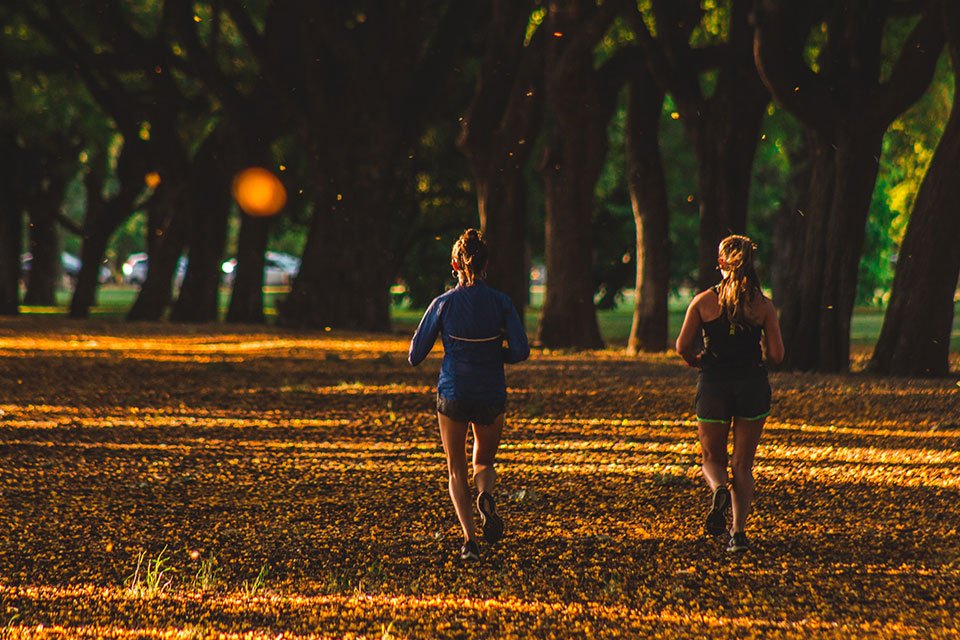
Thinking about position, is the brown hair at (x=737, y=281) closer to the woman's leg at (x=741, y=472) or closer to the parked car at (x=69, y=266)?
the woman's leg at (x=741, y=472)

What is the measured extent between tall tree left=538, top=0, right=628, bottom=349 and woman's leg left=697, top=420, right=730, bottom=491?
13733 mm

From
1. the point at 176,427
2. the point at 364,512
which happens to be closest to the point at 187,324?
the point at 176,427

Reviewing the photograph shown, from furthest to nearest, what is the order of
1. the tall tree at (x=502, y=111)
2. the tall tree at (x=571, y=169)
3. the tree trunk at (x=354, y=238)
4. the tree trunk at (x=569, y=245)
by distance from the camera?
the tree trunk at (x=354, y=238), the tall tree at (x=502, y=111), the tree trunk at (x=569, y=245), the tall tree at (x=571, y=169)

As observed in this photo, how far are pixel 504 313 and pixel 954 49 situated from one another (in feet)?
36.8

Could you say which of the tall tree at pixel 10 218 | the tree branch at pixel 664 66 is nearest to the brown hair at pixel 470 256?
the tree branch at pixel 664 66

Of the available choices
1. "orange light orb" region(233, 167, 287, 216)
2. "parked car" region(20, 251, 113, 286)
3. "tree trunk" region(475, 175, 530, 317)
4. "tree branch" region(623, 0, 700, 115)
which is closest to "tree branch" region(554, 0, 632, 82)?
"tree branch" region(623, 0, 700, 115)

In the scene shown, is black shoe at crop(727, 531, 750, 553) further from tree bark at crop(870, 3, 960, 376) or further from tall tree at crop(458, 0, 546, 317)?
tall tree at crop(458, 0, 546, 317)

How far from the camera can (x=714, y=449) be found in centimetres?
707

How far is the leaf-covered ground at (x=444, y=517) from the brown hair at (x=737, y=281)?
1.19 m

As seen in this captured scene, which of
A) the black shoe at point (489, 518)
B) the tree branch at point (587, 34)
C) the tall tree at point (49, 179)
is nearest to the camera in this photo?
the black shoe at point (489, 518)

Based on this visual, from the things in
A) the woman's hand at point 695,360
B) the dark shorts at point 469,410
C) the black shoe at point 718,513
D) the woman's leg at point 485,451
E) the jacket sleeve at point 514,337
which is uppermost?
the jacket sleeve at point 514,337

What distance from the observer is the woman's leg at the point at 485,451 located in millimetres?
6848

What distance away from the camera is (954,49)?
16.2m

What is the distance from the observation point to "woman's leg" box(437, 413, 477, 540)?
6797 mm
